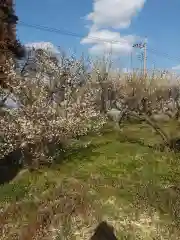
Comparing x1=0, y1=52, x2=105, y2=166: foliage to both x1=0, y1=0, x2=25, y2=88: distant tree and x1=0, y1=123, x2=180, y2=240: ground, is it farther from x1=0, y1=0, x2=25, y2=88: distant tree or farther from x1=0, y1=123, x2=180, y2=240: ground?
x1=0, y1=123, x2=180, y2=240: ground

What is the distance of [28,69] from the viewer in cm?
4175

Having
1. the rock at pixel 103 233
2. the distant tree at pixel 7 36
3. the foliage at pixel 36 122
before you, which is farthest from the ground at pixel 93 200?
the distant tree at pixel 7 36

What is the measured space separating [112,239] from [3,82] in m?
16.9

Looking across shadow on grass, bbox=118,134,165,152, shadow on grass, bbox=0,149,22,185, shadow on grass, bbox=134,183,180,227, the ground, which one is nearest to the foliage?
shadow on grass, bbox=0,149,22,185

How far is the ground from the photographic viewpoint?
12.4 meters

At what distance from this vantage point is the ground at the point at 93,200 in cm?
1235

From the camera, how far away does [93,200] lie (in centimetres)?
1431

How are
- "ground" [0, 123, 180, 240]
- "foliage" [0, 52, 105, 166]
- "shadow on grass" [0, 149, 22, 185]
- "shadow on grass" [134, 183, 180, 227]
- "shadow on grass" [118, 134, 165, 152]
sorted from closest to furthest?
"ground" [0, 123, 180, 240]
"shadow on grass" [134, 183, 180, 227]
"shadow on grass" [0, 149, 22, 185]
"foliage" [0, 52, 105, 166]
"shadow on grass" [118, 134, 165, 152]

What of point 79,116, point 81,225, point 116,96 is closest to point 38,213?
point 81,225

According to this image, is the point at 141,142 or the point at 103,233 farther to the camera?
the point at 141,142

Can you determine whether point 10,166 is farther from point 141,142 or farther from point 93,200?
point 141,142

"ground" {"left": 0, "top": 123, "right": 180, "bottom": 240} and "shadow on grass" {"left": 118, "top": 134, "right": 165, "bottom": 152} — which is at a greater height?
"shadow on grass" {"left": 118, "top": 134, "right": 165, "bottom": 152}

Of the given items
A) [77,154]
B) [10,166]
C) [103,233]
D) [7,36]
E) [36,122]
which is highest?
[7,36]

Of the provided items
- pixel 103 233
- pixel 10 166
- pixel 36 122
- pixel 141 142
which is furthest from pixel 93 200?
pixel 141 142
